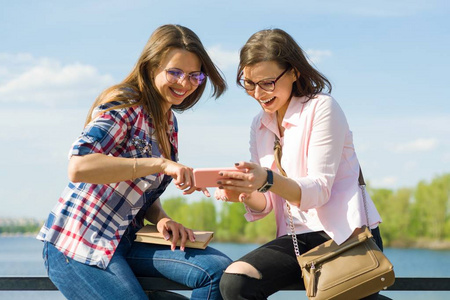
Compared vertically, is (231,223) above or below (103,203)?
below

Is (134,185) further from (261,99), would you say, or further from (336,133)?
(336,133)

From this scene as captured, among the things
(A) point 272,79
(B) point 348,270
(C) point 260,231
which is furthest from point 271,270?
(C) point 260,231

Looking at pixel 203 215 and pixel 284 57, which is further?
pixel 203 215

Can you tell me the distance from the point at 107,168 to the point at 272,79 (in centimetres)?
97

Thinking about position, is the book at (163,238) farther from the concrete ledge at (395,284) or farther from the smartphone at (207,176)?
the concrete ledge at (395,284)

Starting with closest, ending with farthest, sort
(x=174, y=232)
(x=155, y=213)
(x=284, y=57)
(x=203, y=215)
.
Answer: (x=174, y=232)
(x=284, y=57)
(x=155, y=213)
(x=203, y=215)

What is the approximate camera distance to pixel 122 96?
2820 mm

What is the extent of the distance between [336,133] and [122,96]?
1043 mm

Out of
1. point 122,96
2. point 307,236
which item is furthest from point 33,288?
point 307,236

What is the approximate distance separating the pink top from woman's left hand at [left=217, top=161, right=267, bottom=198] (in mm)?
227

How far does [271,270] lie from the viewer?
2.73m

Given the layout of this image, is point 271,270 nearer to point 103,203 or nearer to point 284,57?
point 103,203

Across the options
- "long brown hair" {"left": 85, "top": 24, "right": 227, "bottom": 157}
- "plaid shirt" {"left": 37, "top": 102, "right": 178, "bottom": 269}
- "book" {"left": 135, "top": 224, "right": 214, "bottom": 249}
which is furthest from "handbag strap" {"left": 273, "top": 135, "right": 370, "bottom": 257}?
"plaid shirt" {"left": 37, "top": 102, "right": 178, "bottom": 269}

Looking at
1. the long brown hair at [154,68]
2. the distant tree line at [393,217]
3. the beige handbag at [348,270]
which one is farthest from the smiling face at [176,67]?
the distant tree line at [393,217]
